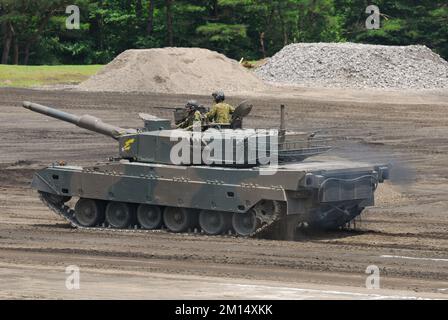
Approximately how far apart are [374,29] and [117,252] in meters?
48.7

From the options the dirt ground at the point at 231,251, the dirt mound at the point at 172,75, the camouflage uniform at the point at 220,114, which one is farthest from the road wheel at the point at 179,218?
the dirt mound at the point at 172,75

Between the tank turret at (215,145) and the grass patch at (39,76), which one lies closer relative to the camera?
the tank turret at (215,145)

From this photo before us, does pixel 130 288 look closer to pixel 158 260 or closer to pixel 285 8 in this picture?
pixel 158 260

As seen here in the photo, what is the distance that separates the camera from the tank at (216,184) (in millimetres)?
20844

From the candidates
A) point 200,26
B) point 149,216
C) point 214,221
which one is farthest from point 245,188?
point 200,26

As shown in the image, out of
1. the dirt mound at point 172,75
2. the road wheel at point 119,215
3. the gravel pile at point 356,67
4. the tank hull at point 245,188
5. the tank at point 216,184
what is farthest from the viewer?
the gravel pile at point 356,67

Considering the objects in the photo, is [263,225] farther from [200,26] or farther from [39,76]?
[200,26]

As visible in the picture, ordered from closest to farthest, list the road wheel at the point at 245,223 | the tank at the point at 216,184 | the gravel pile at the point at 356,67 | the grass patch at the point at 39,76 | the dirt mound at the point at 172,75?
the tank at the point at 216,184 < the road wheel at the point at 245,223 < the dirt mound at the point at 172,75 < the grass patch at the point at 39,76 < the gravel pile at the point at 356,67

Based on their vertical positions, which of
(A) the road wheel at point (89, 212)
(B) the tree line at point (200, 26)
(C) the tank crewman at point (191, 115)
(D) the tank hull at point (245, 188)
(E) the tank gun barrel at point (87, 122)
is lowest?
(A) the road wheel at point (89, 212)

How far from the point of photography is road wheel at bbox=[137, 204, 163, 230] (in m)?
22.5

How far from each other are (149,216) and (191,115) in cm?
193

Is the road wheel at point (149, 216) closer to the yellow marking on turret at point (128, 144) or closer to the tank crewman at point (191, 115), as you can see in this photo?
the yellow marking on turret at point (128, 144)

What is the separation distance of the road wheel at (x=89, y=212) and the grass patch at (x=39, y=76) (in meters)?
29.1

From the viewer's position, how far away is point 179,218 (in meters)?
22.2
